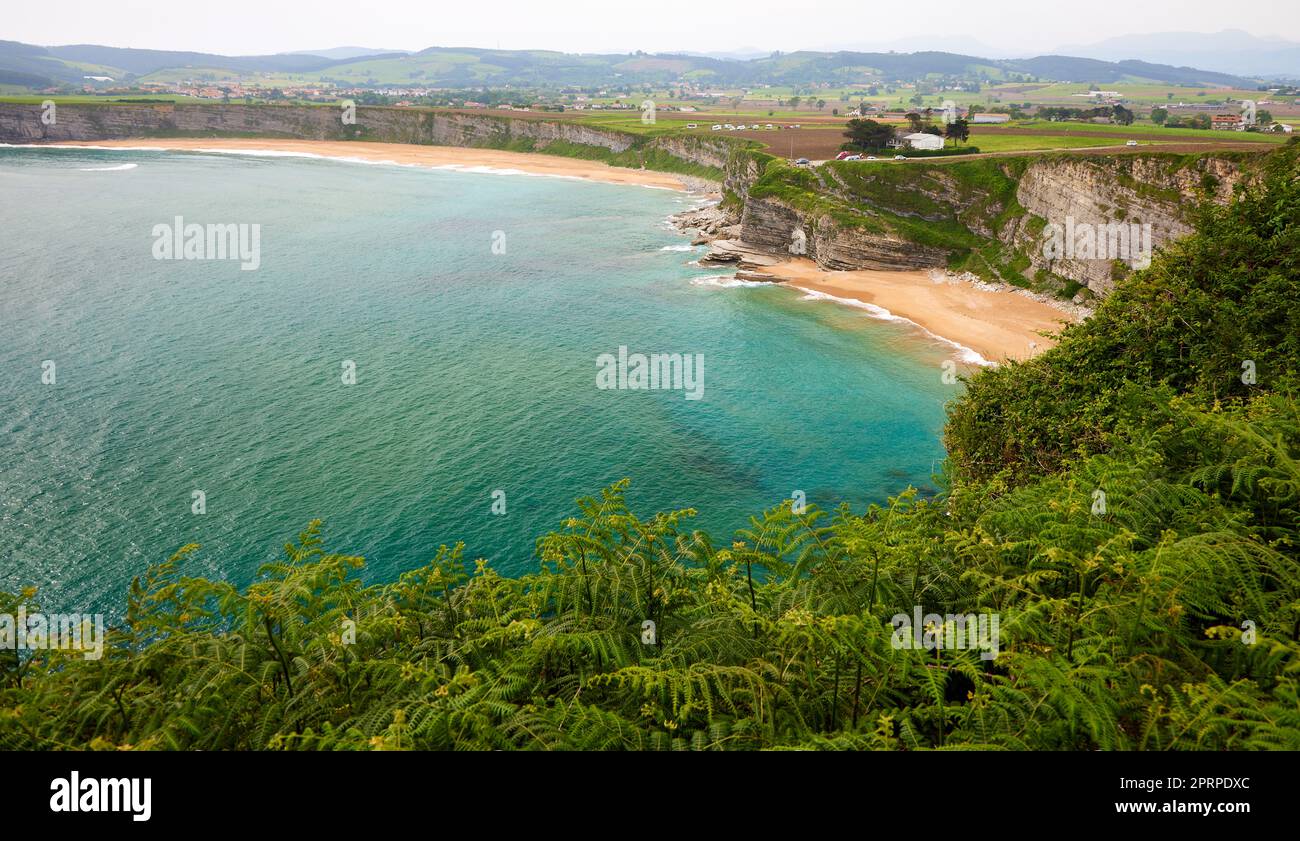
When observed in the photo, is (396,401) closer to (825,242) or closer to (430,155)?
(825,242)

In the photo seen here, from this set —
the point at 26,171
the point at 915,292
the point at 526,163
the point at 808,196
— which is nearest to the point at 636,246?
the point at 808,196

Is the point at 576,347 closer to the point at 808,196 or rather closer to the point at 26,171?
the point at 808,196

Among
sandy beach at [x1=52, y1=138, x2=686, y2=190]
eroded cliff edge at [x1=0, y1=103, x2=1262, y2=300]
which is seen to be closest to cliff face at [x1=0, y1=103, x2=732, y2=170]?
sandy beach at [x1=52, y1=138, x2=686, y2=190]

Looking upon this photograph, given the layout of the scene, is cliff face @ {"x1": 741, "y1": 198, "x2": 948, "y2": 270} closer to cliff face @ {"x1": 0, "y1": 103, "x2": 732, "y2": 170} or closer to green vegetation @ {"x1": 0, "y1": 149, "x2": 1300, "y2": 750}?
green vegetation @ {"x1": 0, "y1": 149, "x2": 1300, "y2": 750}

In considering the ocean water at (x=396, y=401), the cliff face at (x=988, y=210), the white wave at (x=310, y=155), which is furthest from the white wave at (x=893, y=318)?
the white wave at (x=310, y=155)

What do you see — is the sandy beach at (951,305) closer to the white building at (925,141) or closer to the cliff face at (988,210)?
the cliff face at (988,210)
